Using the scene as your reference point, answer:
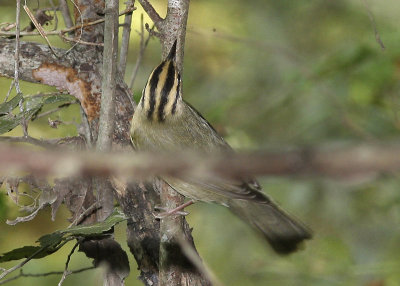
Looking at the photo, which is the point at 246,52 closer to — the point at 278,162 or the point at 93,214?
the point at 93,214

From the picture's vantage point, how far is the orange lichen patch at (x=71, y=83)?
2.95m

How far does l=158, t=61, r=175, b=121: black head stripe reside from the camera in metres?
3.11

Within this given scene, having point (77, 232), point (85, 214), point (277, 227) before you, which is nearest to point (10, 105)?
point (85, 214)

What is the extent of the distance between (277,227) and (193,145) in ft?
2.55

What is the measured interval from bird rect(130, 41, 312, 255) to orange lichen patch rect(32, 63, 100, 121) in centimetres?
24

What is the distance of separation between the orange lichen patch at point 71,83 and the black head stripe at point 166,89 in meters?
0.41

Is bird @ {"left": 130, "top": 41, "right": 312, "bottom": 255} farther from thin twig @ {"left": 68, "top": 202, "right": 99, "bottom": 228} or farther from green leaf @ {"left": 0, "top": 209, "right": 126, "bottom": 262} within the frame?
green leaf @ {"left": 0, "top": 209, "right": 126, "bottom": 262}

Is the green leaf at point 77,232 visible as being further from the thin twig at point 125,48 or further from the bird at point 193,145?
the thin twig at point 125,48

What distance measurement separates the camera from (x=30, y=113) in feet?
9.54

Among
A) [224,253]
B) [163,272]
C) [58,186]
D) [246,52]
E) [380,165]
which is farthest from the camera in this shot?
[246,52]

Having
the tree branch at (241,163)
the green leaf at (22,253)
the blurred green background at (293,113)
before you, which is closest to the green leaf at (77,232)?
the green leaf at (22,253)

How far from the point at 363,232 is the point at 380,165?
6.16 meters

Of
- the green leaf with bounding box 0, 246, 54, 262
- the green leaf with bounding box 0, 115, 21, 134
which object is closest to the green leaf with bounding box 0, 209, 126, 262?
the green leaf with bounding box 0, 246, 54, 262

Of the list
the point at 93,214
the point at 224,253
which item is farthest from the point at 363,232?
the point at 93,214
